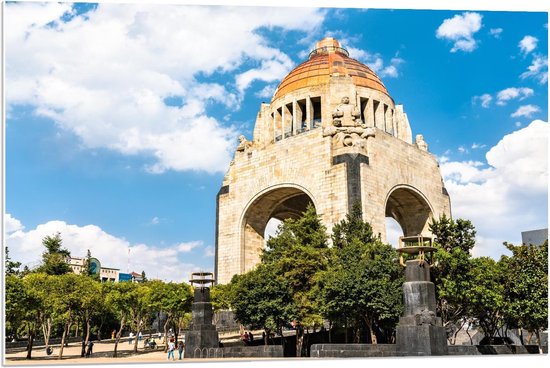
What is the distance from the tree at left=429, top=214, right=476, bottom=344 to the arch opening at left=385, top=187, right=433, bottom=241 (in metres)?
9.73

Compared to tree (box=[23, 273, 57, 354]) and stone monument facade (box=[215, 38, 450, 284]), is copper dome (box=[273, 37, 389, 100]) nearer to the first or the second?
stone monument facade (box=[215, 38, 450, 284])

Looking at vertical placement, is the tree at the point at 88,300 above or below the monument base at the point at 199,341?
above

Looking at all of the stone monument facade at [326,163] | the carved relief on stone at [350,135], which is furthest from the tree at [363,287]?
the carved relief on stone at [350,135]

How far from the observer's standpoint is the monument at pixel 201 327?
17.5m

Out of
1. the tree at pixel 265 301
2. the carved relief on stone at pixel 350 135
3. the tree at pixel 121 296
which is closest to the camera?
the tree at pixel 265 301

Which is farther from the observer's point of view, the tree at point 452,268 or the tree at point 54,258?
the tree at point 54,258

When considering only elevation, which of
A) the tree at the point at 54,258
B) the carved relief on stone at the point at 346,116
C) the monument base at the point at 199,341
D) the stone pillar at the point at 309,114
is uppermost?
the stone pillar at the point at 309,114

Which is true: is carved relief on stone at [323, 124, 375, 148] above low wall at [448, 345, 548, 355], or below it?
above

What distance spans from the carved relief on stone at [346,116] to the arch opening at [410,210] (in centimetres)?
448

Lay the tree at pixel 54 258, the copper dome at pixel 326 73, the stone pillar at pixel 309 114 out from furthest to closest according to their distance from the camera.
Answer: the tree at pixel 54 258, the copper dome at pixel 326 73, the stone pillar at pixel 309 114

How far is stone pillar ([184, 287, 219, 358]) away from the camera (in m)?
17.6

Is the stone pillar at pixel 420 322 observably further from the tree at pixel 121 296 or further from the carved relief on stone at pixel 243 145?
the carved relief on stone at pixel 243 145

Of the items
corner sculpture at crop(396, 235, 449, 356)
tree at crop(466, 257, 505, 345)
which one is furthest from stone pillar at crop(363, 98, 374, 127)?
corner sculpture at crop(396, 235, 449, 356)

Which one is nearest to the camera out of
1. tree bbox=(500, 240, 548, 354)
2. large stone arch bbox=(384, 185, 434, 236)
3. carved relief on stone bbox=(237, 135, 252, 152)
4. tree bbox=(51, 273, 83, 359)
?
tree bbox=(500, 240, 548, 354)
